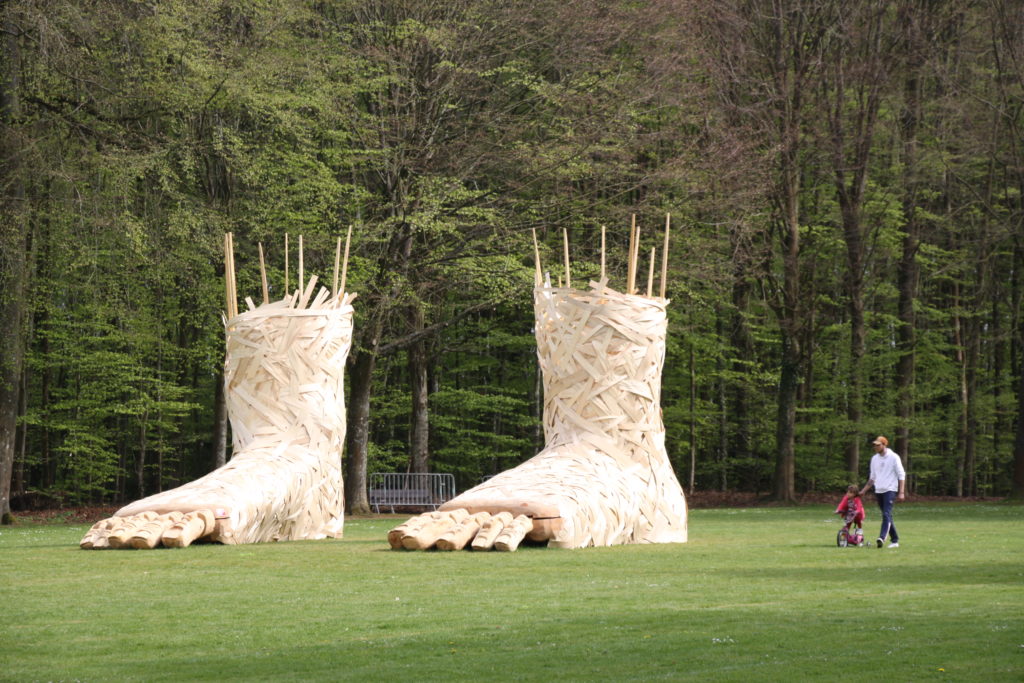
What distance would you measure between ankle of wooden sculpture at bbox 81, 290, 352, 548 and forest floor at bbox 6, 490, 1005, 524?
8.69 m

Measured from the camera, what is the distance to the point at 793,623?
8.83 metres

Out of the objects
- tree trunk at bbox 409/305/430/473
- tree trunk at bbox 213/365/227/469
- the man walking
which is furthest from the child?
tree trunk at bbox 409/305/430/473

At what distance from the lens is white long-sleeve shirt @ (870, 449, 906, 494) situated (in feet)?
55.2

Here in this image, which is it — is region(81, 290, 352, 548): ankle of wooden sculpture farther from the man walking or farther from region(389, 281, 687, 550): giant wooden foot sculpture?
the man walking

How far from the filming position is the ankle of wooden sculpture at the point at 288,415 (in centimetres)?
1744

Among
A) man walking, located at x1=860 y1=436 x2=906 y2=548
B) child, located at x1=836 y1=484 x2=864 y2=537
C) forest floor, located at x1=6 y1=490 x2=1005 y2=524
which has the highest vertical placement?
man walking, located at x1=860 y1=436 x2=906 y2=548

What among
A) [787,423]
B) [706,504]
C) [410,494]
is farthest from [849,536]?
[706,504]

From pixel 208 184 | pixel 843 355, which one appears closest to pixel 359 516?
pixel 208 184

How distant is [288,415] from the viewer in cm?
1805

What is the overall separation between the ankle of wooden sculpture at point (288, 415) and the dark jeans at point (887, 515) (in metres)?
6.73

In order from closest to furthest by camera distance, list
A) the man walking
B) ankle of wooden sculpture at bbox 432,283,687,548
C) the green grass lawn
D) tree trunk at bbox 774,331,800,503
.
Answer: the green grass lawn
ankle of wooden sculpture at bbox 432,283,687,548
the man walking
tree trunk at bbox 774,331,800,503

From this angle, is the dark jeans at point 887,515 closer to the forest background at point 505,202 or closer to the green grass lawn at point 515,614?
the green grass lawn at point 515,614

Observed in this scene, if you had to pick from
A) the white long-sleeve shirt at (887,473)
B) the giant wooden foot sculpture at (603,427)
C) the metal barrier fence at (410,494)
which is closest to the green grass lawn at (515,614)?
the giant wooden foot sculpture at (603,427)

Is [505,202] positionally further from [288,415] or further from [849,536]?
[849,536]
